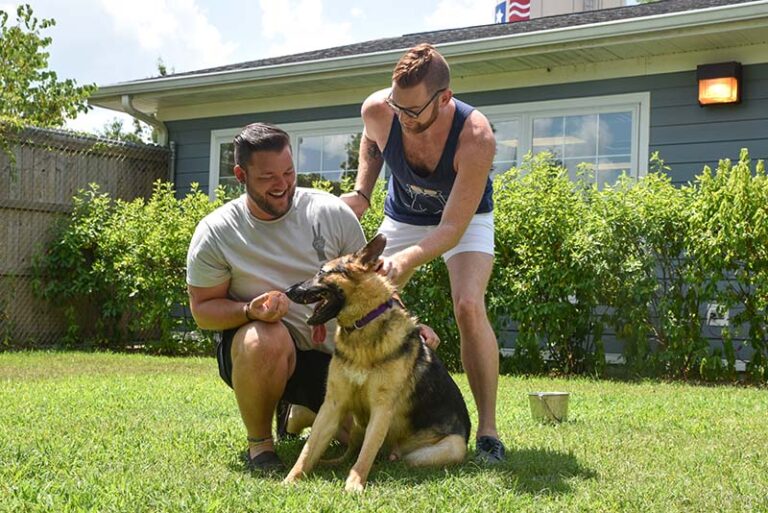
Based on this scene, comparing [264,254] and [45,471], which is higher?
[264,254]

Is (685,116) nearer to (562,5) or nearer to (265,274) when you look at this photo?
(265,274)

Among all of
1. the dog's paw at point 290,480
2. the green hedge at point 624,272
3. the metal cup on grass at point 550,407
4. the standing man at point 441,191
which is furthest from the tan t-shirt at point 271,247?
the green hedge at point 624,272

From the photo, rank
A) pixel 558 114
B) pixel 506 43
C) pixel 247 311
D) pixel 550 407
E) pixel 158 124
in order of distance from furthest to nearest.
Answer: pixel 158 124
pixel 558 114
pixel 506 43
pixel 550 407
pixel 247 311

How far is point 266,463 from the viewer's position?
4211mm

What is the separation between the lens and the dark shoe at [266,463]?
13.7 ft

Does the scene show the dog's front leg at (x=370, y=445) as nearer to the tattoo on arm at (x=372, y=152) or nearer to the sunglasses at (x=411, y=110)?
the sunglasses at (x=411, y=110)

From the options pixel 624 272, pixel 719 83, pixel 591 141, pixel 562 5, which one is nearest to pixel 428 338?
pixel 624 272

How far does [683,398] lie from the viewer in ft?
23.4

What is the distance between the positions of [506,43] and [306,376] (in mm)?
6916

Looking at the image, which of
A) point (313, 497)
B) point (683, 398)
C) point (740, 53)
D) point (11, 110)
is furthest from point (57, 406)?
point (11, 110)

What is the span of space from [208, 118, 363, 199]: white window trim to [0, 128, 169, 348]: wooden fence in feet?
4.72

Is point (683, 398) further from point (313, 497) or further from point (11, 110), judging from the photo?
point (11, 110)

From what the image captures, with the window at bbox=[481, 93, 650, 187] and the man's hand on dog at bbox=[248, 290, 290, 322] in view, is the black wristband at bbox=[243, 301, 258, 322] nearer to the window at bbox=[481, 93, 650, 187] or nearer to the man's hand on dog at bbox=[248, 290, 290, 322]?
the man's hand on dog at bbox=[248, 290, 290, 322]

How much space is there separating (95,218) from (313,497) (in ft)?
31.3
